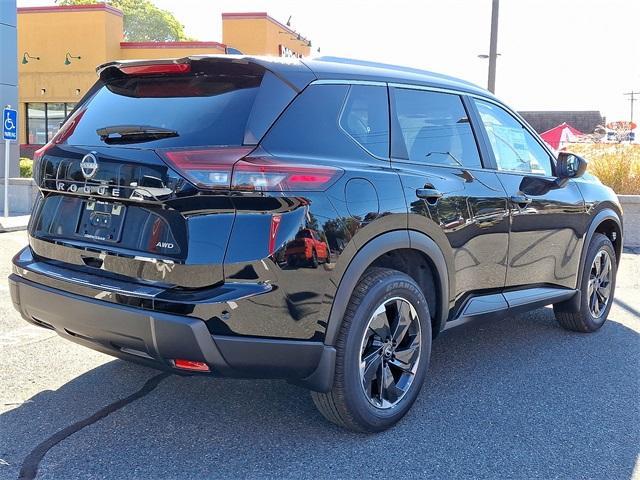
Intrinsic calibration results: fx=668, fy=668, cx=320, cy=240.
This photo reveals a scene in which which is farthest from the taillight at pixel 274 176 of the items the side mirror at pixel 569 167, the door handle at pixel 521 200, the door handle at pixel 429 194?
the side mirror at pixel 569 167

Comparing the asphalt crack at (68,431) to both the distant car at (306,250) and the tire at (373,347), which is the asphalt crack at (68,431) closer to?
the tire at (373,347)

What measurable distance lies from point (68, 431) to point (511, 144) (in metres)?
3.38

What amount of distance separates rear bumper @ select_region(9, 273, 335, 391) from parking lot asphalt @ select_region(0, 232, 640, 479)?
454 millimetres

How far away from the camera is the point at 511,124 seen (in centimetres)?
479

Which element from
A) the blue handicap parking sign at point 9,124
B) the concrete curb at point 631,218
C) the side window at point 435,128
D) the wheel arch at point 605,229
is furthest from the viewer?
the blue handicap parking sign at point 9,124

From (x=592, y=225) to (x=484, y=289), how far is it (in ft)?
5.19

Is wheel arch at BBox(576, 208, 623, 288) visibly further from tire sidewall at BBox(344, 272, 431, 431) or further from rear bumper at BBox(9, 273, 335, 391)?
rear bumper at BBox(9, 273, 335, 391)

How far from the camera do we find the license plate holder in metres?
3.07

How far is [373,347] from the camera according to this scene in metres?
3.46

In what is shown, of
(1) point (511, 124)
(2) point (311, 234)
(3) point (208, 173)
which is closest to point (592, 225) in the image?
(1) point (511, 124)

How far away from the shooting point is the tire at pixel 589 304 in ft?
17.5

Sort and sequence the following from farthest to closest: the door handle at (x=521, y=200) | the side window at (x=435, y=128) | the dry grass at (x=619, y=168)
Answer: the dry grass at (x=619, y=168) → the door handle at (x=521, y=200) → the side window at (x=435, y=128)

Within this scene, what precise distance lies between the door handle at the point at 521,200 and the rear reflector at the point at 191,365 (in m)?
2.42

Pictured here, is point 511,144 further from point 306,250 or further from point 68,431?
point 68,431
